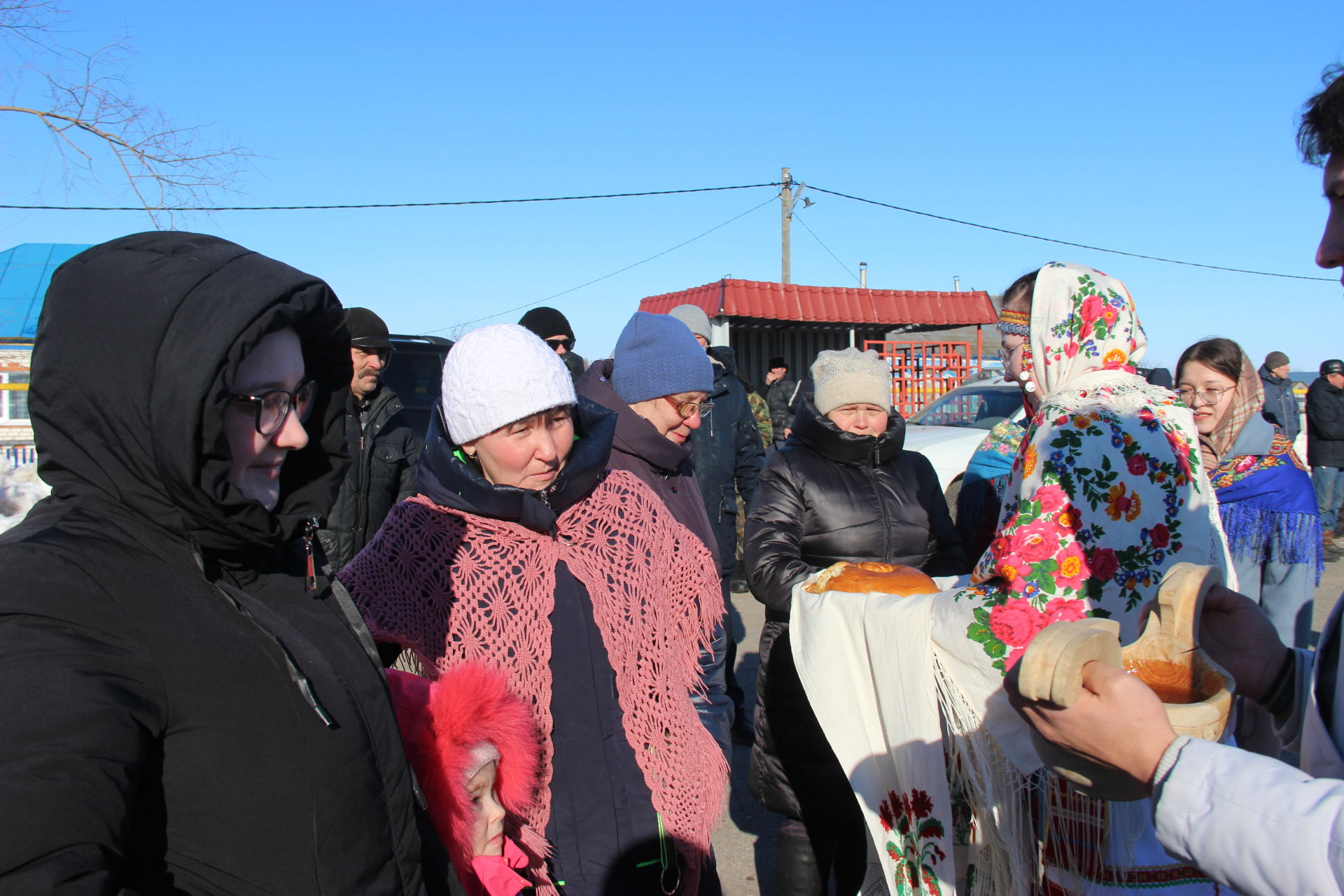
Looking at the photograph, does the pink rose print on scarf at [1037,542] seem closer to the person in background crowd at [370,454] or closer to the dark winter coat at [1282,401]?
the person in background crowd at [370,454]

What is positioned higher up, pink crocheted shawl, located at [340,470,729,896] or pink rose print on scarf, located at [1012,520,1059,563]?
pink rose print on scarf, located at [1012,520,1059,563]

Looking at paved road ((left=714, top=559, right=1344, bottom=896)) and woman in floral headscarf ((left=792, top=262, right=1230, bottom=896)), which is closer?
woman in floral headscarf ((left=792, top=262, right=1230, bottom=896))

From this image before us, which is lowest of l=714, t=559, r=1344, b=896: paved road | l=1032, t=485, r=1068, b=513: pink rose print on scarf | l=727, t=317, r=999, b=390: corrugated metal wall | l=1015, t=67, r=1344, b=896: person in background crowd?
l=714, t=559, r=1344, b=896: paved road

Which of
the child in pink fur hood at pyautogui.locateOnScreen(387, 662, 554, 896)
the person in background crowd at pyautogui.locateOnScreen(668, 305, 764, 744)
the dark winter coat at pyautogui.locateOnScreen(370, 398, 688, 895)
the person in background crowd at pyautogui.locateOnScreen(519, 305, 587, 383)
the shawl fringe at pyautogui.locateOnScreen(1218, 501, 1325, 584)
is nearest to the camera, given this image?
the child in pink fur hood at pyautogui.locateOnScreen(387, 662, 554, 896)

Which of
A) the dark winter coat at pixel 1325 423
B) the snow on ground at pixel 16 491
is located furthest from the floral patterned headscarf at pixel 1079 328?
the dark winter coat at pixel 1325 423

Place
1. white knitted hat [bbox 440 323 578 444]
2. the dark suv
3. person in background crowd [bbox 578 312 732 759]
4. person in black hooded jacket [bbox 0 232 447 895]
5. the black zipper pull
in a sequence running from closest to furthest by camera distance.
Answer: person in black hooded jacket [bbox 0 232 447 895] < the black zipper pull < white knitted hat [bbox 440 323 578 444] < person in background crowd [bbox 578 312 732 759] < the dark suv

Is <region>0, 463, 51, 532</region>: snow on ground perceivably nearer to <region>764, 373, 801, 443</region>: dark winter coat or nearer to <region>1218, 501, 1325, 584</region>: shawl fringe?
<region>764, 373, 801, 443</region>: dark winter coat

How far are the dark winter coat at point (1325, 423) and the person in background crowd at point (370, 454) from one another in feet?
32.5

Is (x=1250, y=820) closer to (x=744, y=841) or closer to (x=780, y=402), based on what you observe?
(x=744, y=841)

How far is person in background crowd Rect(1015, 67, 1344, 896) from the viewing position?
927 millimetres

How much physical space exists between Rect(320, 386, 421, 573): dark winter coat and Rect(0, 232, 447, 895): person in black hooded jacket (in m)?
3.10

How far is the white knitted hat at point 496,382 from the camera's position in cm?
205

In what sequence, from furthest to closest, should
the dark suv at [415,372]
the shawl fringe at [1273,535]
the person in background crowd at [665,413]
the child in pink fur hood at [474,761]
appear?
the dark suv at [415,372]
the shawl fringe at [1273,535]
the person in background crowd at [665,413]
the child in pink fur hood at [474,761]

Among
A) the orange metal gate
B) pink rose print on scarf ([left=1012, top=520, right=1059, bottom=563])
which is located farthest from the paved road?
the orange metal gate
